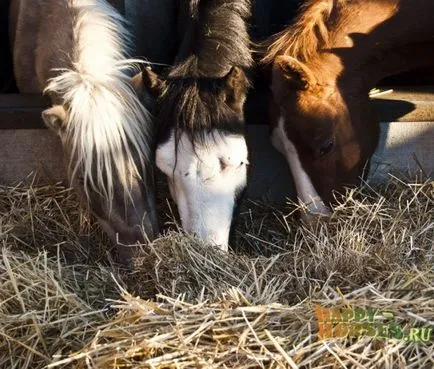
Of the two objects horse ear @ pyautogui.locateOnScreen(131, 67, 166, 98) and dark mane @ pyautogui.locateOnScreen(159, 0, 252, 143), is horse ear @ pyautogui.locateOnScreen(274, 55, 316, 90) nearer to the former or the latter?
dark mane @ pyautogui.locateOnScreen(159, 0, 252, 143)

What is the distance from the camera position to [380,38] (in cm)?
274

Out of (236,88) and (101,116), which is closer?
(101,116)

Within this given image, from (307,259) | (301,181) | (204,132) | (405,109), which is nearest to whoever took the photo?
(307,259)

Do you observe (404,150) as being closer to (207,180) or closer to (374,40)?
(374,40)

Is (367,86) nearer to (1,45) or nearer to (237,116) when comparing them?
(237,116)

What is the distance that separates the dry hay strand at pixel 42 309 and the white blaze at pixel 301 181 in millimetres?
747

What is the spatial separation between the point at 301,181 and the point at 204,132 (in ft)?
1.44

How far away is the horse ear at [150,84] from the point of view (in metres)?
2.48

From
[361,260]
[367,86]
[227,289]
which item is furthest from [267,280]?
[367,86]

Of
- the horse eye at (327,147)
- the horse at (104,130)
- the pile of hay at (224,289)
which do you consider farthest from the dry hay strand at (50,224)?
the horse eye at (327,147)

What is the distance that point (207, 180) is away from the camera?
7.68 ft

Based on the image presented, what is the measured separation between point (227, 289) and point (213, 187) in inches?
16.6

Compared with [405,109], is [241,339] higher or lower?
lower

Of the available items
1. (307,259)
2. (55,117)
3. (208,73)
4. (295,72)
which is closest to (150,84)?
(208,73)
